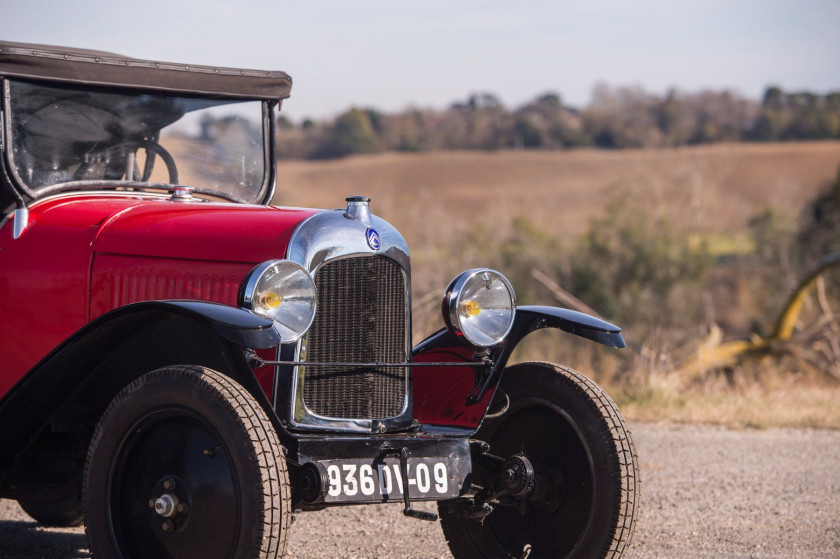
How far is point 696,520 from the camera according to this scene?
534 centimetres

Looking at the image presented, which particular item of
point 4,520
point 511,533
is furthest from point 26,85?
point 511,533

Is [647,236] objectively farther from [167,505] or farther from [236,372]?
[167,505]

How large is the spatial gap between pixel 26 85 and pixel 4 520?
8.24 feet

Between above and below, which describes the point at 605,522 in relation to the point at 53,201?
below

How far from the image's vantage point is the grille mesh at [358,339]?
391cm

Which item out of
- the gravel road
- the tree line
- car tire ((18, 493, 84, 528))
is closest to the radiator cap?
the gravel road

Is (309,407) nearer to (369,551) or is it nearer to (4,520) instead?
(369,551)

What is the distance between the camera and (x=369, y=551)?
4672 millimetres

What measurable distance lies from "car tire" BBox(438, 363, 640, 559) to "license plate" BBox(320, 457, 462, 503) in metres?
0.40

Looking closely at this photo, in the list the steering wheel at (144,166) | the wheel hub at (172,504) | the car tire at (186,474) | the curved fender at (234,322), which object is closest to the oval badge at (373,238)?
the curved fender at (234,322)

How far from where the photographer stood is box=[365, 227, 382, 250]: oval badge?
13.2ft

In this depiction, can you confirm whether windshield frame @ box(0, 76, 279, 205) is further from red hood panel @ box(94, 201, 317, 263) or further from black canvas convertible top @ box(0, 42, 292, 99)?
red hood panel @ box(94, 201, 317, 263)

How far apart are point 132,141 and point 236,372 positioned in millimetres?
1956

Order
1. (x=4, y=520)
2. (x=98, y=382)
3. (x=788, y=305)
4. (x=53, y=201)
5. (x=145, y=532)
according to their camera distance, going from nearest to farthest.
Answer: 1. (x=145, y=532)
2. (x=98, y=382)
3. (x=53, y=201)
4. (x=4, y=520)
5. (x=788, y=305)
